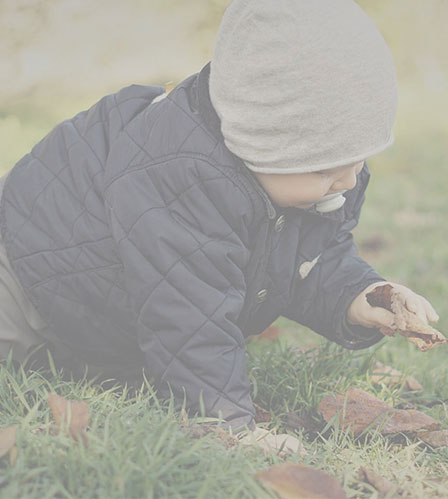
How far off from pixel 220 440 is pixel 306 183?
69 centimetres

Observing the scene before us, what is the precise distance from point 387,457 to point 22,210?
4.22 feet

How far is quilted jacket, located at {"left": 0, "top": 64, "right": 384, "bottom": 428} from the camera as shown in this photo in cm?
200

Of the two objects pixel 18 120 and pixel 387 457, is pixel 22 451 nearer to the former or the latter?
pixel 387 457

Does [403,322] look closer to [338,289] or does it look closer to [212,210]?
[338,289]

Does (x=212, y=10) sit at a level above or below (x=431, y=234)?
above

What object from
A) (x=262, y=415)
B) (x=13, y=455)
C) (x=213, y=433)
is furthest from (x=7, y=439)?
(x=262, y=415)

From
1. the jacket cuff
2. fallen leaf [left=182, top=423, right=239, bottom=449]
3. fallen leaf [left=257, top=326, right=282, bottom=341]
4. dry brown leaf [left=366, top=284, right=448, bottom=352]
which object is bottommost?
fallen leaf [left=257, top=326, right=282, bottom=341]

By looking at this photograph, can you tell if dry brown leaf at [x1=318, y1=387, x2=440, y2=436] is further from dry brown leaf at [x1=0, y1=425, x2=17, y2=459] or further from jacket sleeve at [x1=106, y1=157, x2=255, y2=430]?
dry brown leaf at [x1=0, y1=425, x2=17, y2=459]

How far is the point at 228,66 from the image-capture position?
1911mm

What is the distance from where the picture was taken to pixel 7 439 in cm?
159

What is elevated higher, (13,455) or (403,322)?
(13,455)

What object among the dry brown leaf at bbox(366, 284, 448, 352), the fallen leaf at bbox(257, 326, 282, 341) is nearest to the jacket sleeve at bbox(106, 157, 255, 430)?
the dry brown leaf at bbox(366, 284, 448, 352)

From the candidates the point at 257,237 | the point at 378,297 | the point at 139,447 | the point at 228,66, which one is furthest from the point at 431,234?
the point at 139,447

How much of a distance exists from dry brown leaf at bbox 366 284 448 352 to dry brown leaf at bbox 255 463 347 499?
0.61 m
